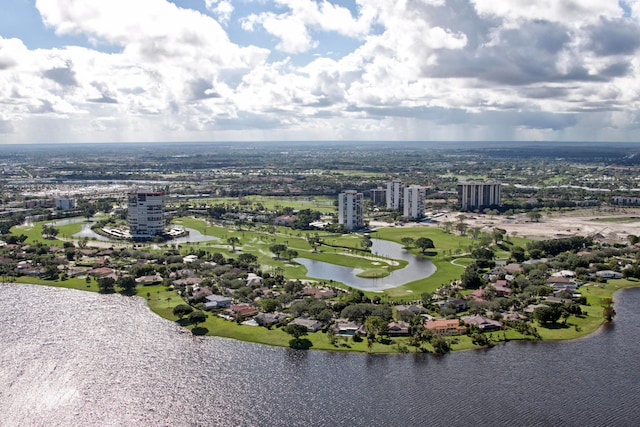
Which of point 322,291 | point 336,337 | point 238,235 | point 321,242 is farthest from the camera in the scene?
point 238,235

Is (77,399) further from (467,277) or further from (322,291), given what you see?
(467,277)

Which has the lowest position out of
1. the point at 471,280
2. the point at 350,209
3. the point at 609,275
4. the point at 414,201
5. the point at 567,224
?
the point at 567,224

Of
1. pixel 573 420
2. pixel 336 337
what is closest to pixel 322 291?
pixel 336 337

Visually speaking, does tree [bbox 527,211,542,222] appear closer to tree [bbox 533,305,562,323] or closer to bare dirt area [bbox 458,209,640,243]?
bare dirt area [bbox 458,209,640,243]

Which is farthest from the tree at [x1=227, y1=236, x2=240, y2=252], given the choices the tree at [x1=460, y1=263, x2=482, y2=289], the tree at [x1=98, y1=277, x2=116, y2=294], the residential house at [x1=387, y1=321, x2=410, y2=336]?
the residential house at [x1=387, y1=321, x2=410, y2=336]

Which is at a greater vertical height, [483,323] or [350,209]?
[350,209]

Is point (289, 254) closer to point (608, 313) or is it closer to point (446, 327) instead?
point (446, 327)

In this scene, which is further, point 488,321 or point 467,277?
point 467,277

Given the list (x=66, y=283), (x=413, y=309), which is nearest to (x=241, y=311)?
(x=413, y=309)
